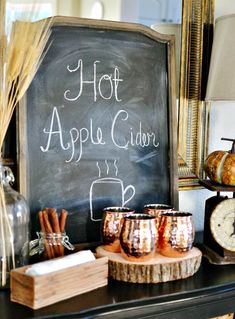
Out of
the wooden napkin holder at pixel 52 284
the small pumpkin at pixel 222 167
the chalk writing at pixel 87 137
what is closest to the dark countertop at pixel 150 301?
the wooden napkin holder at pixel 52 284

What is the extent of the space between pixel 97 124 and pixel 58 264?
0.46 m

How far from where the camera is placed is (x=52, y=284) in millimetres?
1040

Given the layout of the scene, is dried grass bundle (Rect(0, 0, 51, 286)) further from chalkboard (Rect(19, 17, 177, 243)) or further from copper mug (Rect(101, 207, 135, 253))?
copper mug (Rect(101, 207, 135, 253))

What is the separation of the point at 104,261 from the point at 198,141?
671 mm

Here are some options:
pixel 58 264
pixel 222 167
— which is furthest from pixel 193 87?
pixel 58 264

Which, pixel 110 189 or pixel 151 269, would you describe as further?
pixel 110 189

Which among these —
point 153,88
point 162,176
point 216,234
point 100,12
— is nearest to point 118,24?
point 100,12

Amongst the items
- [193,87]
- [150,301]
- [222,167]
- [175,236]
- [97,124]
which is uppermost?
[193,87]

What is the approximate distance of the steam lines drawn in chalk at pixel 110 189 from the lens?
140 centimetres

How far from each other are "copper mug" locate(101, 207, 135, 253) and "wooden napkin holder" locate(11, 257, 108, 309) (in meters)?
0.13

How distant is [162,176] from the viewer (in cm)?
153

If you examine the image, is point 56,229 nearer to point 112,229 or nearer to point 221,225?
point 112,229

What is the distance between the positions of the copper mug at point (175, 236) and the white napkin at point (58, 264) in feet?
0.61

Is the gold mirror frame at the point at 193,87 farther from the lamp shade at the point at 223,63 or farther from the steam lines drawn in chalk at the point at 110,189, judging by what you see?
the steam lines drawn in chalk at the point at 110,189
